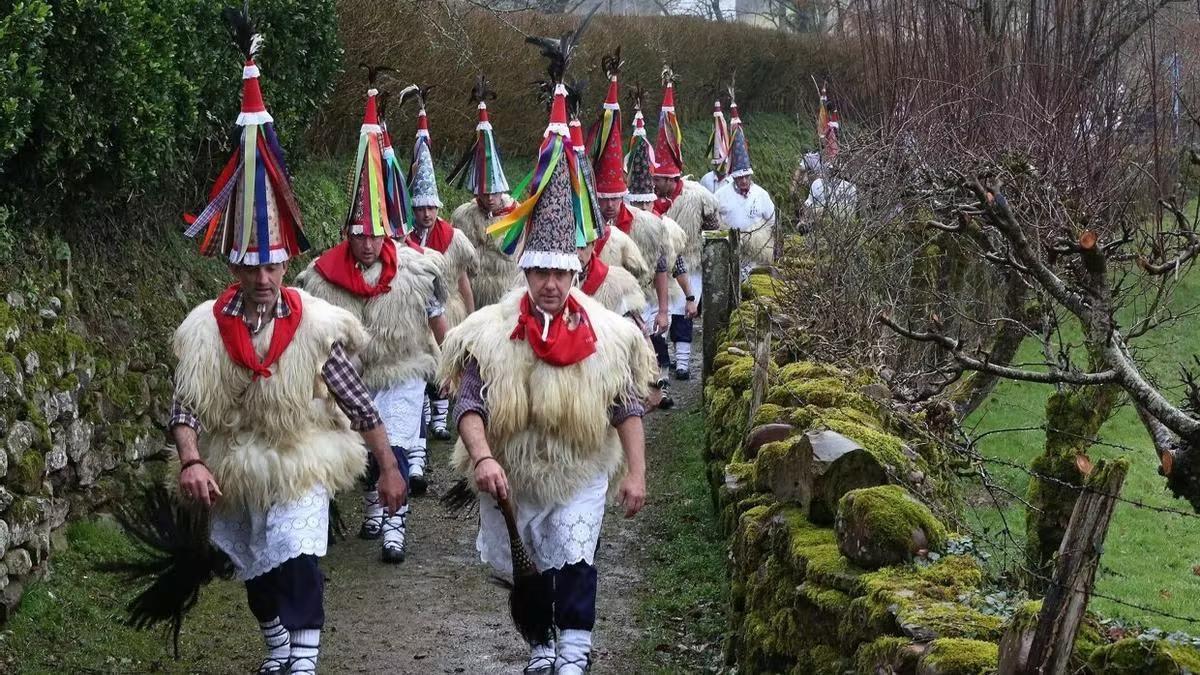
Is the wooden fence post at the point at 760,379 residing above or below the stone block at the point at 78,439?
above

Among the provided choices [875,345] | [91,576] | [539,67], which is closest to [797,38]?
[539,67]

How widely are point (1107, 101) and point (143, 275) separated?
25.4ft

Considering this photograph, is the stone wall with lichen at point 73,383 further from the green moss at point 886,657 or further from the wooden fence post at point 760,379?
the green moss at point 886,657

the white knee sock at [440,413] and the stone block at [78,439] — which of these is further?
the white knee sock at [440,413]

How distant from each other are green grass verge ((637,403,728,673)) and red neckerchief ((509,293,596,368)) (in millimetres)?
1776

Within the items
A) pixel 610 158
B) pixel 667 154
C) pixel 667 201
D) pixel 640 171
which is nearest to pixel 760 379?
pixel 610 158

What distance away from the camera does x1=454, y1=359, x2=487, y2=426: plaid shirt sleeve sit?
612 centimetres

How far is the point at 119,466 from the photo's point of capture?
8828 mm

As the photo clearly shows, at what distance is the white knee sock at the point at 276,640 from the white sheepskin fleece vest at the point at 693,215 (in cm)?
1000

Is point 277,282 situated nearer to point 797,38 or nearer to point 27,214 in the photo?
point 27,214

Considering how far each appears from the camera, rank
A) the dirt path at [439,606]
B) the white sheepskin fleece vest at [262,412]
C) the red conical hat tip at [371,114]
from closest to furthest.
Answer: the white sheepskin fleece vest at [262,412] < the dirt path at [439,606] < the red conical hat tip at [371,114]

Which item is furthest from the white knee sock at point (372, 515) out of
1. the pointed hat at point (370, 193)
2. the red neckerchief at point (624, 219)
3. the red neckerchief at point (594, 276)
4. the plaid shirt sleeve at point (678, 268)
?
the plaid shirt sleeve at point (678, 268)

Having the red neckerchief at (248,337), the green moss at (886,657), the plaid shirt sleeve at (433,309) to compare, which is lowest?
the green moss at (886,657)

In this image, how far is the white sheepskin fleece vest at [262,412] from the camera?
601 cm
